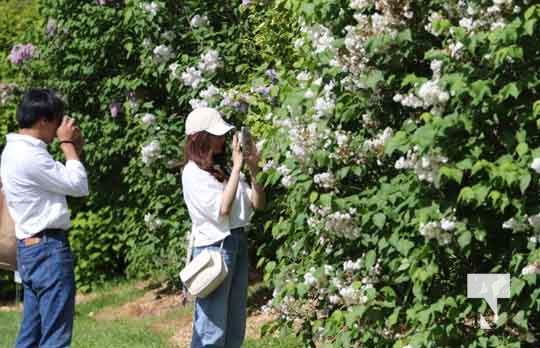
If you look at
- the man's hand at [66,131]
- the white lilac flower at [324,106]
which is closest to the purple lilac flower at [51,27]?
the man's hand at [66,131]

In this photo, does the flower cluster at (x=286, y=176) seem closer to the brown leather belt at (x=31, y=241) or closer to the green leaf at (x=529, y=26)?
the brown leather belt at (x=31, y=241)

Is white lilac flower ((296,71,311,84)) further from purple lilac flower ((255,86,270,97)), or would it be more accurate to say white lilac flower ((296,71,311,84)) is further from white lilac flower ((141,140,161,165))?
white lilac flower ((141,140,161,165))

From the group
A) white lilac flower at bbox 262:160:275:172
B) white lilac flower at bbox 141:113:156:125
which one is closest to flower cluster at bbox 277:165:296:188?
white lilac flower at bbox 262:160:275:172

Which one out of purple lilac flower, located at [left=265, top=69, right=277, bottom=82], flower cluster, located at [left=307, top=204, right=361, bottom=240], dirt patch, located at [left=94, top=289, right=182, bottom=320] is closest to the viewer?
flower cluster, located at [left=307, top=204, right=361, bottom=240]

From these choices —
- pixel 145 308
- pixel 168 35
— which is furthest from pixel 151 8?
pixel 145 308

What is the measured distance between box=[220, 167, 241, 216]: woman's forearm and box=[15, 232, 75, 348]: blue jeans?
0.77 m

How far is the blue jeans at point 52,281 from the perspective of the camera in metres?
5.10

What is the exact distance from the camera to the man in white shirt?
5082mm

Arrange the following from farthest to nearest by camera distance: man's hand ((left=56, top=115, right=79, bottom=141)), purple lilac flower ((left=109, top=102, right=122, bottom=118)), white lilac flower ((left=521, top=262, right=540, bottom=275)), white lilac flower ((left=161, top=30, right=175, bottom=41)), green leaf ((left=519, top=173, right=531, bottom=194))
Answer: purple lilac flower ((left=109, top=102, right=122, bottom=118)) < white lilac flower ((left=161, top=30, right=175, bottom=41)) < man's hand ((left=56, top=115, right=79, bottom=141)) < white lilac flower ((left=521, top=262, right=540, bottom=275)) < green leaf ((left=519, top=173, right=531, bottom=194))

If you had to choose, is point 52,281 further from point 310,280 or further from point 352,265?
point 352,265

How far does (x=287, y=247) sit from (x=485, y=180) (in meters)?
1.40

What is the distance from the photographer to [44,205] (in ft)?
16.7

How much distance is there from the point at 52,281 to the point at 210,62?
2.76m

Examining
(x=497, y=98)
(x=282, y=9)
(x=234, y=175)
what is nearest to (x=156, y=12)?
(x=282, y=9)
